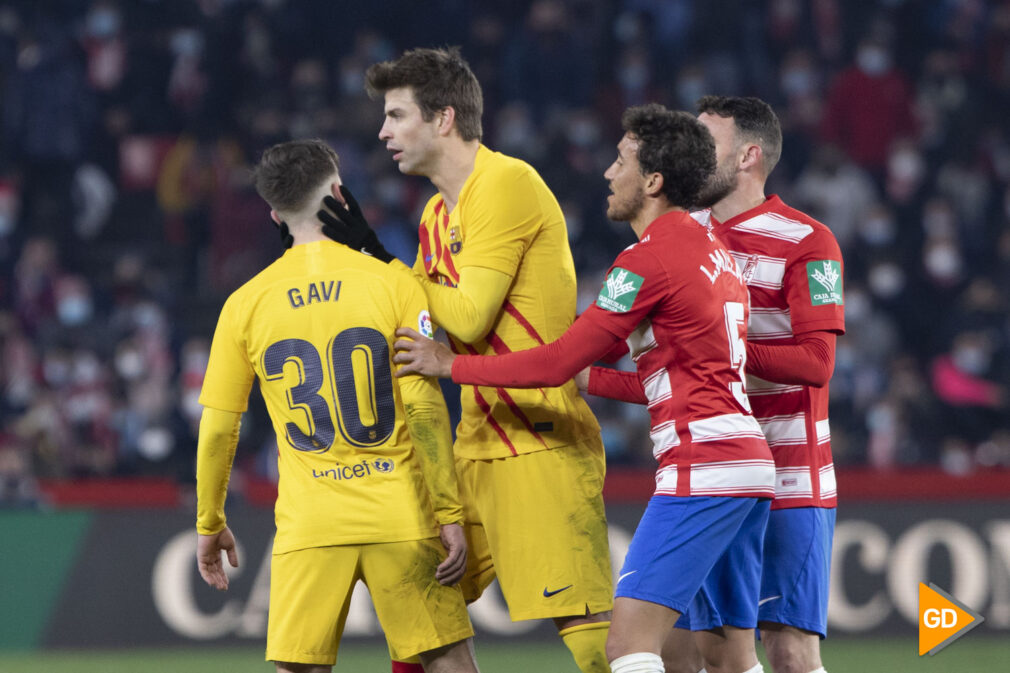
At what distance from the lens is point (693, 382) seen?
412 cm


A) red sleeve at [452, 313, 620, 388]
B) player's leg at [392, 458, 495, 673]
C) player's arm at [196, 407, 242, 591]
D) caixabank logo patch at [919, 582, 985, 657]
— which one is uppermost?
red sleeve at [452, 313, 620, 388]

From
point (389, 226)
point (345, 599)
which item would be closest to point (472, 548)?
point (345, 599)

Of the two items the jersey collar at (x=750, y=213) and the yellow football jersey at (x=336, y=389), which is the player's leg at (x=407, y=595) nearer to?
the yellow football jersey at (x=336, y=389)

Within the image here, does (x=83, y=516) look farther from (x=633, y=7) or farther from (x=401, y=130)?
(x=633, y=7)

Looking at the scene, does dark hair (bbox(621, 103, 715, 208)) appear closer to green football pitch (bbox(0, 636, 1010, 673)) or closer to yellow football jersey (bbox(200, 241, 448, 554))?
yellow football jersey (bbox(200, 241, 448, 554))

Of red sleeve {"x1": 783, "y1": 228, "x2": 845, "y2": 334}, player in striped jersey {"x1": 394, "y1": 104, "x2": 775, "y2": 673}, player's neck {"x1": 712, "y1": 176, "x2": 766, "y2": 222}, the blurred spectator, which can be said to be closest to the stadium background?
the blurred spectator

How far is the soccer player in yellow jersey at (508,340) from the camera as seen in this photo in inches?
178

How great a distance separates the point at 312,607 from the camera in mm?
4242

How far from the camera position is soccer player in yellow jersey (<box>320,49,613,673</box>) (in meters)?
4.53

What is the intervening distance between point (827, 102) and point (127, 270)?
8.34 metres

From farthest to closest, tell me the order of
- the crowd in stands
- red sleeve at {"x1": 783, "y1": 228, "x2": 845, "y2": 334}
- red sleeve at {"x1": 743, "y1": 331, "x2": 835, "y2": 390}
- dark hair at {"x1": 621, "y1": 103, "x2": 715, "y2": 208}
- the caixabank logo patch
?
1. the crowd in stands
2. the caixabank logo patch
3. red sleeve at {"x1": 783, "y1": 228, "x2": 845, "y2": 334}
4. red sleeve at {"x1": 743, "y1": 331, "x2": 835, "y2": 390}
5. dark hair at {"x1": 621, "y1": 103, "x2": 715, "y2": 208}

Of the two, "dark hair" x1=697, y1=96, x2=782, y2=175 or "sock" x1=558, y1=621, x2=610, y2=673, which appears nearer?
"sock" x1=558, y1=621, x2=610, y2=673

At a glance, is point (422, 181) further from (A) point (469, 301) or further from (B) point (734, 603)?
(B) point (734, 603)

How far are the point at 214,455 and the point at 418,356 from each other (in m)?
0.79
